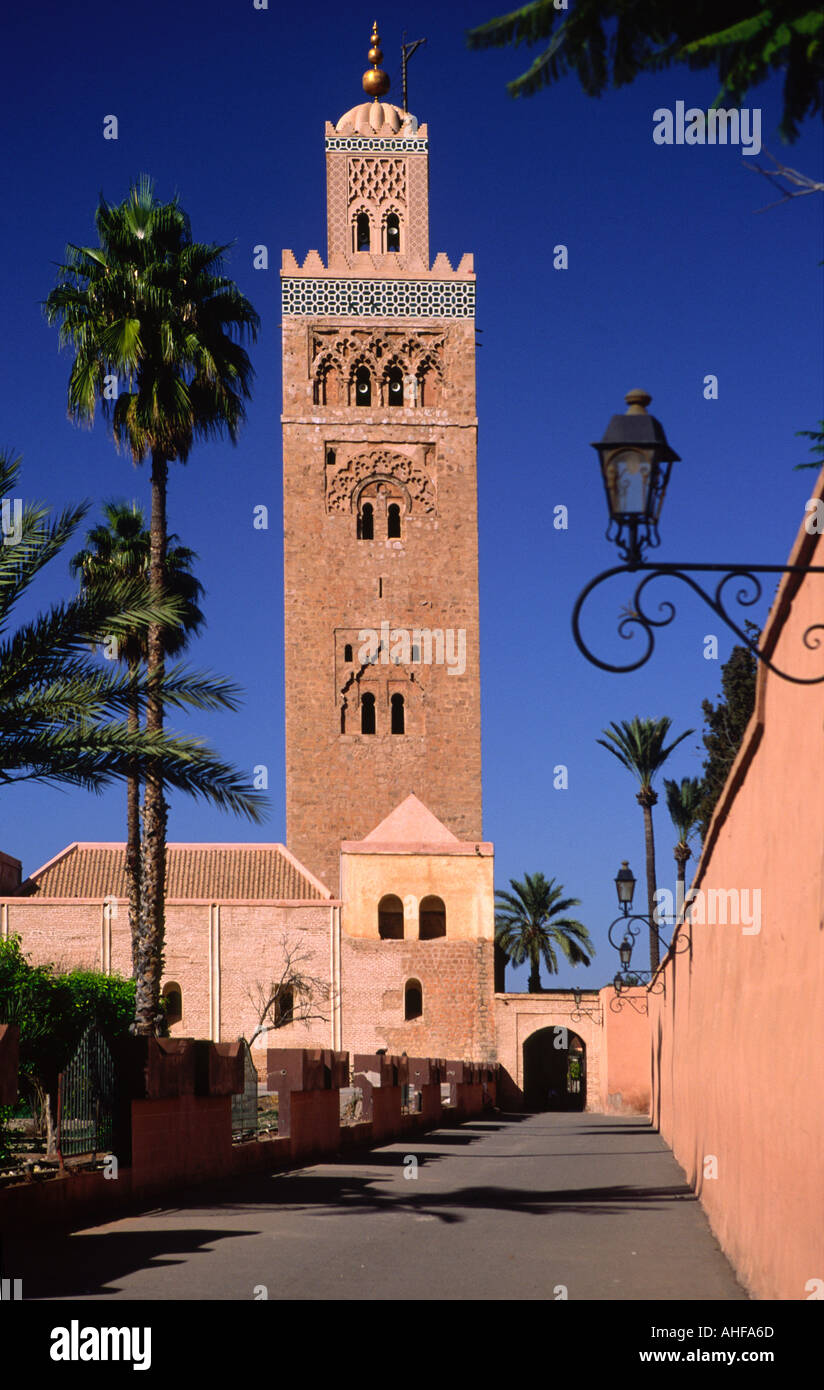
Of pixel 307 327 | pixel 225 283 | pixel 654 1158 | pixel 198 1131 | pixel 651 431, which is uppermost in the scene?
pixel 307 327

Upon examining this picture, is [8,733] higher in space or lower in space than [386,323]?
lower

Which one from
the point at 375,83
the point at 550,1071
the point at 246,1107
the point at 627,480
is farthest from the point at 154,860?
the point at 550,1071

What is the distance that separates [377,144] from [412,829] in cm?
2329

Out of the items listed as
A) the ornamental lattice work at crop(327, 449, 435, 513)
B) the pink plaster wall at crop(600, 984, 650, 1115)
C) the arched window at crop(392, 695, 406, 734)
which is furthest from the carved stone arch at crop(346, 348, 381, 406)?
the pink plaster wall at crop(600, 984, 650, 1115)

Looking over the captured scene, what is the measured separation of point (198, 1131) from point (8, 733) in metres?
4.62

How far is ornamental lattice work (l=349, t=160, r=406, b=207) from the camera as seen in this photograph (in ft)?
173

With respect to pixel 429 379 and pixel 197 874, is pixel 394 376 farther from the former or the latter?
pixel 197 874

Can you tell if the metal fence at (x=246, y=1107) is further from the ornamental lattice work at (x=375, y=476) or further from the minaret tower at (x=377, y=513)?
the ornamental lattice work at (x=375, y=476)

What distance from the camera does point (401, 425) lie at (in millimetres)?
50844

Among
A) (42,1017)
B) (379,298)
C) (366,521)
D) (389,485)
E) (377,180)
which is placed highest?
(377,180)

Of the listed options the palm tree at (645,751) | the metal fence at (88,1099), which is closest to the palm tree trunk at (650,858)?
the palm tree at (645,751)

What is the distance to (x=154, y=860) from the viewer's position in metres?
20.7

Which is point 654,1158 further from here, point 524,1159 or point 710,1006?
point 710,1006

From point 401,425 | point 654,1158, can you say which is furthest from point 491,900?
point 654,1158
